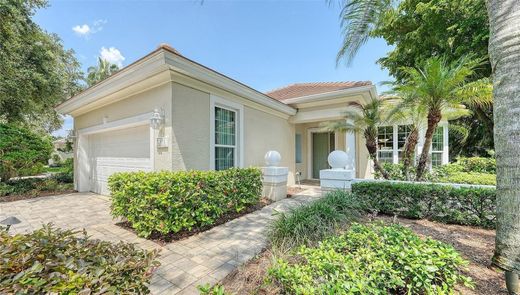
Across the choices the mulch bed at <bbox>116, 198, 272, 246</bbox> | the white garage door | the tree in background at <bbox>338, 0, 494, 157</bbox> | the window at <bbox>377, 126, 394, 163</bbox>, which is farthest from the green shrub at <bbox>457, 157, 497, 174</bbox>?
the white garage door

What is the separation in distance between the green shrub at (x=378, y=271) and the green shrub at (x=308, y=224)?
0.85 metres

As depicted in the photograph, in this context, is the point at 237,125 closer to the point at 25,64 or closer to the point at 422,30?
the point at 422,30

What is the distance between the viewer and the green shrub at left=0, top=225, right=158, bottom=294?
45.8 inches

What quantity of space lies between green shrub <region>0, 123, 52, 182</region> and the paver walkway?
254 centimetres

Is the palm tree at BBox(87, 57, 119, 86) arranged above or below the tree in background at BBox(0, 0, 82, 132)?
above

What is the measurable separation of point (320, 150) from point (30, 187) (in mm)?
13109

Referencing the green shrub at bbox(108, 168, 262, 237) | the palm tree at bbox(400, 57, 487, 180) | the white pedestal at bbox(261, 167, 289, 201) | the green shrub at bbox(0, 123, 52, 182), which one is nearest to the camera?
the green shrub at bbox(108, 168, 262, 237)

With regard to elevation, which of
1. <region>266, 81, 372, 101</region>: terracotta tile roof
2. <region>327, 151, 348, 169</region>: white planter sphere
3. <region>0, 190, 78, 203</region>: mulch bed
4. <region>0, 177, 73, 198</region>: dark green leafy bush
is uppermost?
<region>266, 81, 372, 101</region>: terracotta tile roof

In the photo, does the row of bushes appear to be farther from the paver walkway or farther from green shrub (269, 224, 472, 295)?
green shrub (269, 224, 472, 295)

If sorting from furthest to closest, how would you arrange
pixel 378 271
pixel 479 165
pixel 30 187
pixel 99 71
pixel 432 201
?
1. pixel 99 71
2. pixel 479 165
3. pixel 30 187
4. pixel 432 201
5. pixel 378 271

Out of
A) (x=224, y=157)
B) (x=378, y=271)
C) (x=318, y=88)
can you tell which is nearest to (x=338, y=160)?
(x=224, y=157)

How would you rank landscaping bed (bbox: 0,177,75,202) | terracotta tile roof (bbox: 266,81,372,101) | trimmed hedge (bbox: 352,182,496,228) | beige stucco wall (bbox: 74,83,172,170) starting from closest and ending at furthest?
1. trimmed hedge (bbox: 352,182,496,228)
2. beige stucco wall (bbox: 74,83,172,170)
3. landscaping bed (bbox: 0,177,75,202)
4. terracotta tile roof (bbox: 266,81,372,101)

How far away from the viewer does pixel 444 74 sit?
4.73 m

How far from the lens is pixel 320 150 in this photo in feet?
37.5
